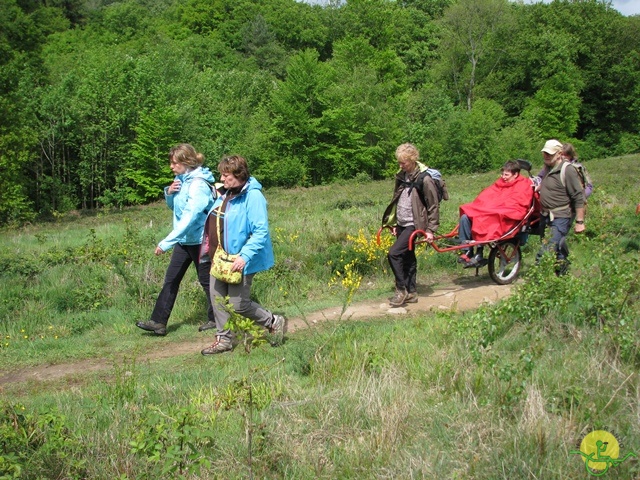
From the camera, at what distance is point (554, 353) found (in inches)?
203

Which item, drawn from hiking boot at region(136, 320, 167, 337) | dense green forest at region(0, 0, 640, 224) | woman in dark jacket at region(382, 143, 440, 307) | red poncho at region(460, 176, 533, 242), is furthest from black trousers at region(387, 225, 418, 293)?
dense green forest at region(0, 0, 640, 224)

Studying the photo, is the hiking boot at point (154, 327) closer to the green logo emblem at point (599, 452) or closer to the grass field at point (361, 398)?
the grass field at point (361, 398)

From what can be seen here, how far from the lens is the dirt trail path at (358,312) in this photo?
6.79 m

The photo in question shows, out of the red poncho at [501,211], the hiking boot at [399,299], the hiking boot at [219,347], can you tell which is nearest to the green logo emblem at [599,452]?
the hiking boot at [219,347]

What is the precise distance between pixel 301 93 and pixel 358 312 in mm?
38209

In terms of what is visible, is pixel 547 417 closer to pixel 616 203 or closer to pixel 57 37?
pixel 616 203

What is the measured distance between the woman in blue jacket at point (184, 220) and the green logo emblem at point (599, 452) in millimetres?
4742

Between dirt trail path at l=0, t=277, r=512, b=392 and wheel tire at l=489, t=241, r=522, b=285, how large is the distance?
165mm

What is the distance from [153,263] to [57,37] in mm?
69360

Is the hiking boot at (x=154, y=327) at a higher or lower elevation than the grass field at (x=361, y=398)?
lower

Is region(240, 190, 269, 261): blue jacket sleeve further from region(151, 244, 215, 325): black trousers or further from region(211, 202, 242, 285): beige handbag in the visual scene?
region(151, 244, 215, 325): black trousers

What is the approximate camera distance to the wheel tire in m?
9.37

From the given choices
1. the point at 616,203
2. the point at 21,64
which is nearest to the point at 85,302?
the point at 616,203

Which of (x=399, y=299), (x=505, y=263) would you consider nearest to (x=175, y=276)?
(x=399, y=299)
